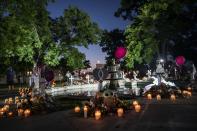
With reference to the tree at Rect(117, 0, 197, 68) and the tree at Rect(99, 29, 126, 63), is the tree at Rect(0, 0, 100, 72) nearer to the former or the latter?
the tree at Rect(117, 0, 197, 68)

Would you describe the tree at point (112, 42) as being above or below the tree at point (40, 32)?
above

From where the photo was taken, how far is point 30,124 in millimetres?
19828

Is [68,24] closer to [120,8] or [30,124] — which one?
[120,8]

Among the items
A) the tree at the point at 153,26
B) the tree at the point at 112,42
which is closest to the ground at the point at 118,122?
the tree at the point at 153,26

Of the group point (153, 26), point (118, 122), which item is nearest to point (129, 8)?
point (153, 26)

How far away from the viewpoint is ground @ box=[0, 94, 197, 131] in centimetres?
1716

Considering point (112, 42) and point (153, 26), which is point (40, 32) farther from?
point (112, 42)

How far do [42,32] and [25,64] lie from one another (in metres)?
19.7

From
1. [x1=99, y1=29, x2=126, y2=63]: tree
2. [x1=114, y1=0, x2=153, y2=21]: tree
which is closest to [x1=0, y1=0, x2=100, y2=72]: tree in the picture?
[x1=114, y1=0, x2=153, y2=21]: tree

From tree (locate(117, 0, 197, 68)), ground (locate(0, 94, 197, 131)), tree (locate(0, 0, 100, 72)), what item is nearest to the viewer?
ground (locate(0, 94, 197, 131))

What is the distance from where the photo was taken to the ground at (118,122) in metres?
17.2

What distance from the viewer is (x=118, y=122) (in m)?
19.0

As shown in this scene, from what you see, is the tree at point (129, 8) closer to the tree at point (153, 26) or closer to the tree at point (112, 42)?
the tree at point (153, 26)

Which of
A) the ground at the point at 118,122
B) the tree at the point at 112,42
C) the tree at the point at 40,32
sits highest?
the tree at the point at 112,42
